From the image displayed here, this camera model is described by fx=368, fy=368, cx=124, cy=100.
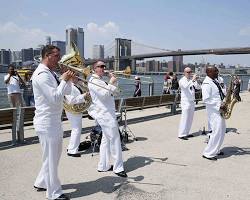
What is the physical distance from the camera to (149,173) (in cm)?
604

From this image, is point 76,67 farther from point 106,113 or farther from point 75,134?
point 75,134

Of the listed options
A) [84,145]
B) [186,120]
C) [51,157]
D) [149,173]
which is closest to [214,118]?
[149,173]

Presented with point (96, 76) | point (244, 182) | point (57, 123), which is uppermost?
point (96, 76)

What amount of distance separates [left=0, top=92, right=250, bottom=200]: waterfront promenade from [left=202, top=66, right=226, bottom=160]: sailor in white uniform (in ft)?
0.74

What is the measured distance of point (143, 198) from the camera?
4.91 m

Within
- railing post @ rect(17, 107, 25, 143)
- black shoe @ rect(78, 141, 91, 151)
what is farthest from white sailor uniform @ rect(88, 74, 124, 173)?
railing post @ rect(17, 107, 25, 143)

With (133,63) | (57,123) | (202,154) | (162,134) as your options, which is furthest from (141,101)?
(133,63)

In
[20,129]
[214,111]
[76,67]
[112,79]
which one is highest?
[76,67]

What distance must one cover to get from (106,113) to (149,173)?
1.22 metres

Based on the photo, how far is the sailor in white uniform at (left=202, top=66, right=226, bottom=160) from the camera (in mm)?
7125

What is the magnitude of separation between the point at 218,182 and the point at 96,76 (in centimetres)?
255

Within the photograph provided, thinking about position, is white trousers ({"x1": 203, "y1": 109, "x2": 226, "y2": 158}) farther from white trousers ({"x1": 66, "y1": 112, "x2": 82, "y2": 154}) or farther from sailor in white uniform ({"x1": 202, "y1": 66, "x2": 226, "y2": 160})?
white trousers ({"x1": 66, "y1": 112, "x2": 82, "y2": 154})

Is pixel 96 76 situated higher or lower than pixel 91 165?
higher

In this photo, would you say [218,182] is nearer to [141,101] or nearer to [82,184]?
[82,184]
